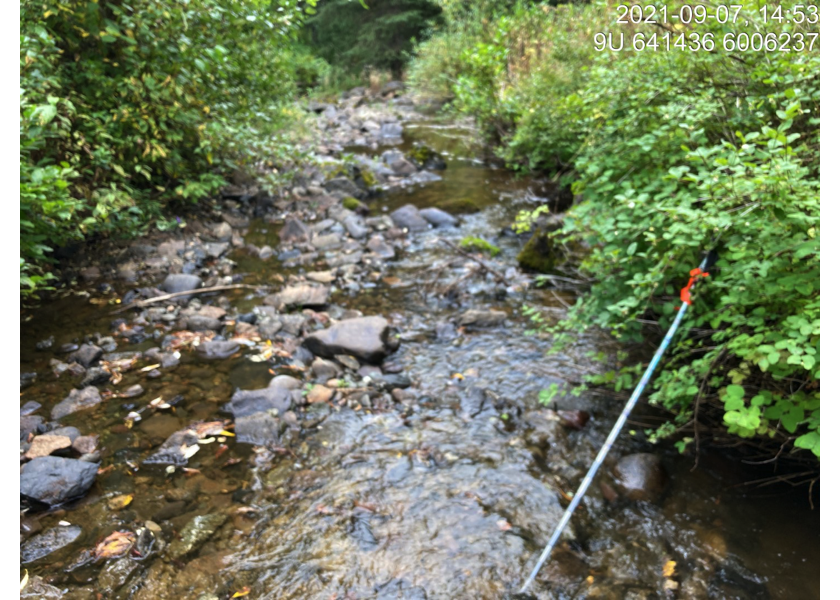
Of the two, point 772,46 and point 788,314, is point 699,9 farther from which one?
point 788,314

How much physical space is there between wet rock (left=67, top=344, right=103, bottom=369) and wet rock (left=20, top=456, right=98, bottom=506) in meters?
1.39

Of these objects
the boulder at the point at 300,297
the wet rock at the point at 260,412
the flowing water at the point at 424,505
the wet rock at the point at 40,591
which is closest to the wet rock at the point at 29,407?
the flowing water at the point at 424,505

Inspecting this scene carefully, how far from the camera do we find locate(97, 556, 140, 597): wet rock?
2.63m

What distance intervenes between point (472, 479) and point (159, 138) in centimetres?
539

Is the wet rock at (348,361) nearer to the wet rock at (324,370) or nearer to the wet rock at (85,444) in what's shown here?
the wet rock at (324,370)

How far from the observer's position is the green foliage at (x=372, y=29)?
24.0 m

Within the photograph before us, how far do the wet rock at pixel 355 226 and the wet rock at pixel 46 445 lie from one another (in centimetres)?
532

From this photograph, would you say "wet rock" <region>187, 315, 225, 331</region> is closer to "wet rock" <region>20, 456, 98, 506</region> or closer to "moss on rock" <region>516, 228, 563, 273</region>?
"wet rock" <region>20, 456, 98, 506</region>

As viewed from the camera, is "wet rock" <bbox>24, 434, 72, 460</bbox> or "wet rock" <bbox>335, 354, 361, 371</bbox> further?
"wet rock" <bbox>335, 354, 361, 371</bbox>

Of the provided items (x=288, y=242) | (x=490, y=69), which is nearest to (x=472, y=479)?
(x=288, y=242)

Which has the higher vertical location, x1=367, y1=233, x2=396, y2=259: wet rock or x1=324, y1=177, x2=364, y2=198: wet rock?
x1=324, y1=177, x2=364, y2=198: wet rock

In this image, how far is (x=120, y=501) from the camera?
3.17 meters

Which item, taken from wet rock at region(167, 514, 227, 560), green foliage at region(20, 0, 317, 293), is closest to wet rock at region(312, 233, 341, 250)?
green foliage at region(20, 0, 317, 293)

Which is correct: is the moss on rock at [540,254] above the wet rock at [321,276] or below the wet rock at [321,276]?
above
